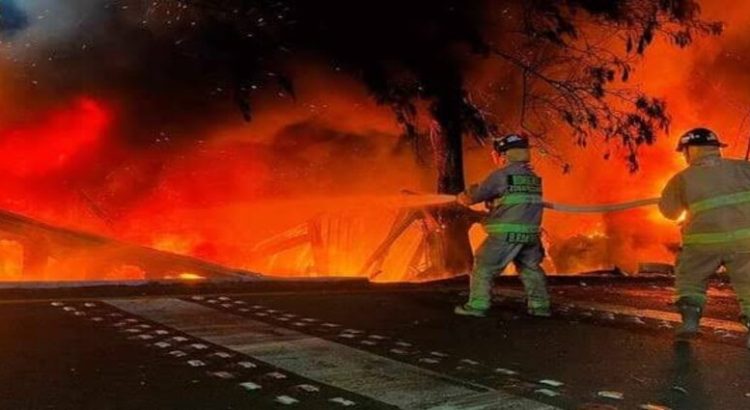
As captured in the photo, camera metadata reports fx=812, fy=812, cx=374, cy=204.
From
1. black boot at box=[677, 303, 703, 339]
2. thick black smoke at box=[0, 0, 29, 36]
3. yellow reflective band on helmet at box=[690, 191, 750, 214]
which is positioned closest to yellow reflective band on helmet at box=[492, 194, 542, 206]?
yellow reflective band on helmet at box=[690, 191, 750, 214]

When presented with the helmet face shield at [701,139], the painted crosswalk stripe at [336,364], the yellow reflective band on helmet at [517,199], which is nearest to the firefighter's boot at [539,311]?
the yellow reflective band on helmet at [517,199]

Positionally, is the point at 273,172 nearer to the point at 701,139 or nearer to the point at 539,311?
the point at 539,311

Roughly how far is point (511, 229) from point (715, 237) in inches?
65.2

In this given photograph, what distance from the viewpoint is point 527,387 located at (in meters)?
4.19

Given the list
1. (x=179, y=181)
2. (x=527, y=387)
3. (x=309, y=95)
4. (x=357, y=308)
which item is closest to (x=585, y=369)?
(x=527, y=387)

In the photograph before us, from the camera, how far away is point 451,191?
42.8 feet

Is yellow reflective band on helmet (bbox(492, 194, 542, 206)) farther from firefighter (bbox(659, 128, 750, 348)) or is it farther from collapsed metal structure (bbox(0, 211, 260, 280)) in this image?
collapsed metal structure (bbox(0, 211, 260, 280))

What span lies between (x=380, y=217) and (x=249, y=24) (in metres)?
4.60

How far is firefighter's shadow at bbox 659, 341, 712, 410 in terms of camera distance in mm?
3951

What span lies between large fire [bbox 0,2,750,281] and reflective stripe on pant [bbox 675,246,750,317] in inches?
296

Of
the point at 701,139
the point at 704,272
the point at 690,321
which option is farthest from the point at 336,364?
the point at 701,139

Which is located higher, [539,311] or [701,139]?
[701,139]

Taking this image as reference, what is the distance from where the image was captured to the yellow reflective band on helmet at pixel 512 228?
22.1ft

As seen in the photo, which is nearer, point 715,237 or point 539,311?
point 715,237
